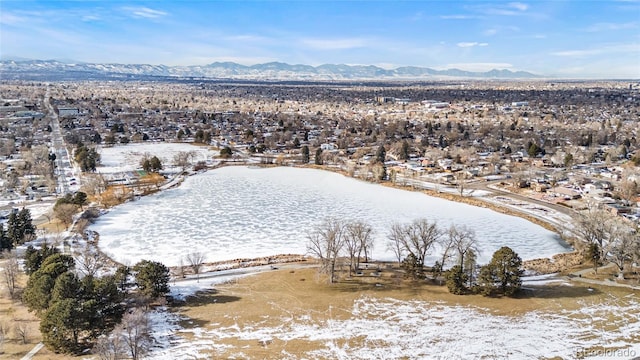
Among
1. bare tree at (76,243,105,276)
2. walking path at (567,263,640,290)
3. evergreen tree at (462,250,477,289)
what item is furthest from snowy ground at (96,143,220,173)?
walking path at (567,263,640,290)

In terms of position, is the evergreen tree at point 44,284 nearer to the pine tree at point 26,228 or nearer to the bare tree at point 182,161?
the pine tree at point 26,228

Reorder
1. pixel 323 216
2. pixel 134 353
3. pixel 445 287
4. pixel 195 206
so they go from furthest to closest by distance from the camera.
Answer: pixel 195 206, pixel 323 216, pixel 445 287, pixel 134 353

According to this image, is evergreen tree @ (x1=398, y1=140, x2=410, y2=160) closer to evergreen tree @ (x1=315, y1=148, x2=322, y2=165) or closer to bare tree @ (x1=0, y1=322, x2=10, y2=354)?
evergreen tree @ (x1=315, y1=148, x2=322, y2=165)

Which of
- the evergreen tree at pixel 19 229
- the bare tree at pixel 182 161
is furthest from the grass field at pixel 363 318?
the bare tree at pixel 182 161

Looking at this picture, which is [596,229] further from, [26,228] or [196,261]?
[26,228]

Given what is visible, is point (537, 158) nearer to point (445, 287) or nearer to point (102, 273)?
point (445, 287)

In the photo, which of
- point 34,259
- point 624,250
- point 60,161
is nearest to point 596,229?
point 624,250

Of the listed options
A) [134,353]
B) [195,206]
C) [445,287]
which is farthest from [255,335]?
[195,206]

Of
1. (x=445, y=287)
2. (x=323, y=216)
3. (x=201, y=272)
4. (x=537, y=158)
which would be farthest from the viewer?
(x=537, y=158)
